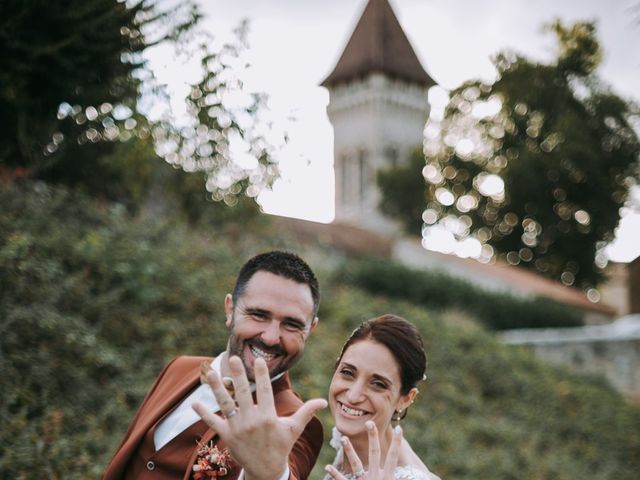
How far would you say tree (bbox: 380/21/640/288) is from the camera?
29.6 meters

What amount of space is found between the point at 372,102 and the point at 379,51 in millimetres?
→ 3532

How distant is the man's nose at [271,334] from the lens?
263 centimetres

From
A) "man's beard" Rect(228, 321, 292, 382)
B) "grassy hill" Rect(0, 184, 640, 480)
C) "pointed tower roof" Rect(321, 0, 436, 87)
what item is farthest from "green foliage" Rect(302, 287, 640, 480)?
"pointed tower roof" Rect(321, 0, 436, 87)

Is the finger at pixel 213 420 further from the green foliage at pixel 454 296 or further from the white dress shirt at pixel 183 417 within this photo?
the green foliage at pixel 454 296

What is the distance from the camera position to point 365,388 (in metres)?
2.77

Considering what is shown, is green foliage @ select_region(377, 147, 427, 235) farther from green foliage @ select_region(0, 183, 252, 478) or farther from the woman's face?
the woman's face

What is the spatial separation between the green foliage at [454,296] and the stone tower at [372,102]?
82.7 feet

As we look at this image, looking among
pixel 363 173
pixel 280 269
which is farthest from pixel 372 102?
pixel 280 269

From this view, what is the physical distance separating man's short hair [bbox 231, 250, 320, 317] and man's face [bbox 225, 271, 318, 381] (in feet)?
0.08

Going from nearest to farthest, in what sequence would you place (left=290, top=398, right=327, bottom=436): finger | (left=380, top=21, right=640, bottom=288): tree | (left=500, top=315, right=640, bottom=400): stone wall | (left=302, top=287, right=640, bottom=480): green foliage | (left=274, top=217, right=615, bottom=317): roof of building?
1. (left=290, top=398, right=327, bottom=436): finger
2. (left=302, top=287, right=640, bottom=480): green foliage
3. (left=500, top=315, right=640, bottom=400): stone wall
4. (left=274, top=217, right=615, bottom=317): roof of building
5. (left=380, top=21, right=640, bottom=288): tree

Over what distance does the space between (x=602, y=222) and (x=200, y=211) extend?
77.8 ft

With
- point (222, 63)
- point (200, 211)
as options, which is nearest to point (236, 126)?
point (222, 63)

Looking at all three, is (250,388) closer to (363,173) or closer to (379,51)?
(363,173)

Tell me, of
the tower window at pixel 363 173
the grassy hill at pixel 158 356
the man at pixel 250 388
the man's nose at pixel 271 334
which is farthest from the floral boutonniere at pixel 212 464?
the tower window at pixel 363 173
